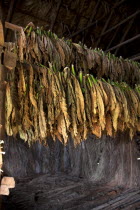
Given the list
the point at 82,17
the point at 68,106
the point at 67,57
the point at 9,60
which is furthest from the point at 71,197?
the point at 82,17

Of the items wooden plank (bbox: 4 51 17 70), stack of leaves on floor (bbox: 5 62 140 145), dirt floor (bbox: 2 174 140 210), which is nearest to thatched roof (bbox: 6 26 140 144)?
stack of leaves on floor (bbox: 5 62 140 145)

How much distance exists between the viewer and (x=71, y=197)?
4.70 meters

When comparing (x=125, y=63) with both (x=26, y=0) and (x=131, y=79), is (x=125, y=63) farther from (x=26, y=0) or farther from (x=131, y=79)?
(x=26, y=0)

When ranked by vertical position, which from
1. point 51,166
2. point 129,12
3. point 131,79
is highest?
point 129,12

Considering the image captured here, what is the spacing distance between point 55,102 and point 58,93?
0.09 metres

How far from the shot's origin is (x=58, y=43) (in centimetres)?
265

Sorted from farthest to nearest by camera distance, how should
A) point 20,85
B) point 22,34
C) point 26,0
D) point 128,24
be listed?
point 128,24, point 26,0, point 22,34, point 20,85

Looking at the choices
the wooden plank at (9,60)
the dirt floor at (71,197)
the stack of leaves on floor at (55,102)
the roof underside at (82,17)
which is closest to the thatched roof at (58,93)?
the stack of leaves on floor at (55,102)

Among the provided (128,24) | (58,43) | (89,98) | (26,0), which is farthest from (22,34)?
(128,24)

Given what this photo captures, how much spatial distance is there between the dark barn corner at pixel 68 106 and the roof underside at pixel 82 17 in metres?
0.02

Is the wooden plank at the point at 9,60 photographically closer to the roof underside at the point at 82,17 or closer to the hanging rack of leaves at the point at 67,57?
the hanging rack of leaves at the point at 67,57

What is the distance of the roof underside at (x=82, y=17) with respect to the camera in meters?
5.34

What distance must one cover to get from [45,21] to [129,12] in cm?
212

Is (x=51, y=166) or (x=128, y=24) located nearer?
(x=128, y=24)
